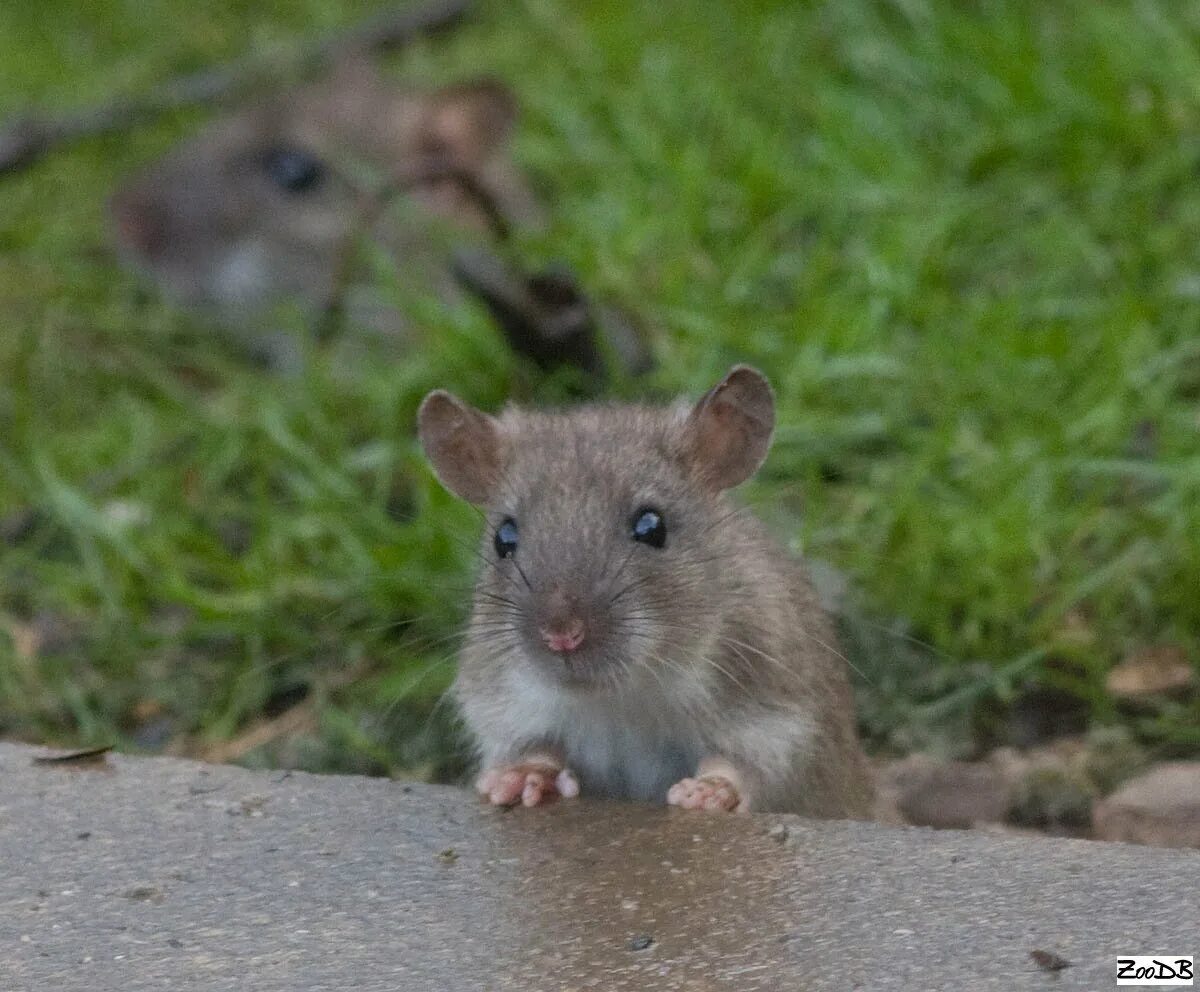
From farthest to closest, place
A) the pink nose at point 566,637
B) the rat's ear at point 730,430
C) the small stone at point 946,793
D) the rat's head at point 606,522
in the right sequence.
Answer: the small stone at point 946,793, the rat's ear at point 730,430, the rat's head at point 606,522, the pink nose at point 566,637

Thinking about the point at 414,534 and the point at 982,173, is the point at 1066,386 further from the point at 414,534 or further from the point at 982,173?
the point at 414,534

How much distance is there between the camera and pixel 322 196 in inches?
313

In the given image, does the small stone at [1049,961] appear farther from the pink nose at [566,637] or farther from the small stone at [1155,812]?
the small stone at [1155,812]

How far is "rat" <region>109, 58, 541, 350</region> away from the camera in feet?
24.9

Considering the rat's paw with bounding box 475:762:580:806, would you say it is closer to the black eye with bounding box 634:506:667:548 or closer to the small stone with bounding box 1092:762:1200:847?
the black eye with bounding box 634:506:667:548

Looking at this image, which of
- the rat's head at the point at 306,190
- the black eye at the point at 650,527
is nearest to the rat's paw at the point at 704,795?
the black eye at the point at 650,527

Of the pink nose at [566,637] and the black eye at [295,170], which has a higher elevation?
the black eye at [295,170]

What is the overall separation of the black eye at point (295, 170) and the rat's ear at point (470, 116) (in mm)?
485

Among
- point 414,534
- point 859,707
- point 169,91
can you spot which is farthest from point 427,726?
point 169,91

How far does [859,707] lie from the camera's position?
17.5ft

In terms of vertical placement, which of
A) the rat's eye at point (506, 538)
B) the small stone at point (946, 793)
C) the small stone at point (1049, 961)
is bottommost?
the small stone at point (946, 793)

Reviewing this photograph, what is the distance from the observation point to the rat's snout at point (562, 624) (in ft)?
12.9

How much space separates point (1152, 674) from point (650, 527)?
1.61m

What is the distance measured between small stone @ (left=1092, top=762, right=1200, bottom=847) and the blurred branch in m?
5.38
